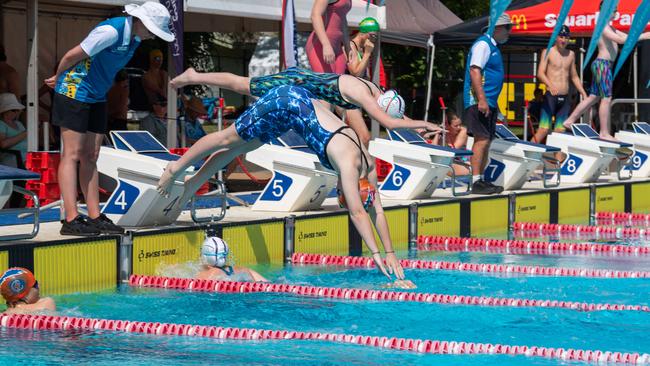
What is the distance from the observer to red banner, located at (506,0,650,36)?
1602cm

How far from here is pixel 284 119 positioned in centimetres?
719

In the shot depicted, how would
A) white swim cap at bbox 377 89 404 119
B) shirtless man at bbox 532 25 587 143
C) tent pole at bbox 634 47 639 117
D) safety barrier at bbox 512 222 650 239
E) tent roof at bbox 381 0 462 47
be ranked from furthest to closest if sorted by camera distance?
tent pole at bbox 634 47 639 117
tent roof at bbox 381 0 462 47
shirtless man at bbox 532 25 587 143
safety barrier at bbox 512 222 650 239
white swim cap at bbox 377 89 404 119

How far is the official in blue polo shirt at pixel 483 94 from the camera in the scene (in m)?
10.9

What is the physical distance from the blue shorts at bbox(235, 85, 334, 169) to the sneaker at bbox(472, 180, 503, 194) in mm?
4424

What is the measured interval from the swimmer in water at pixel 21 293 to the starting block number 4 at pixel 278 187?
3524 millimetres

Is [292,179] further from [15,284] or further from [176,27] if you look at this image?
[15,284]

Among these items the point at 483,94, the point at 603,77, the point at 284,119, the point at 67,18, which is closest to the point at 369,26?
the point at 483,94

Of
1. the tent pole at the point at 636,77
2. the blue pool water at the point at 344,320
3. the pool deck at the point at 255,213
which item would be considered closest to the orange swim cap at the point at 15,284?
the blue pool water at the point at 344,320

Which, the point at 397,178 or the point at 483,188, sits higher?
the point at 397,178

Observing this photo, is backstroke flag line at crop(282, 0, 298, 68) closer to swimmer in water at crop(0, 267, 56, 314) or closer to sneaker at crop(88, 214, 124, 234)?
sneaker at crop(88, 214, 124, 234)

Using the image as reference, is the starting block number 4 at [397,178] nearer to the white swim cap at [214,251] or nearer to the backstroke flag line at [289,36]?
the backstroke flag line at [289,36]

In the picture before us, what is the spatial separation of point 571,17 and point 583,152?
3.81m

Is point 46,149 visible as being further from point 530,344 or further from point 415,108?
point 415,108

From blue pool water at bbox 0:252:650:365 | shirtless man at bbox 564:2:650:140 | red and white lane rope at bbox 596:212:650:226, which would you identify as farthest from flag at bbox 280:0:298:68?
shirtless man at bbox 564:2:650:140
